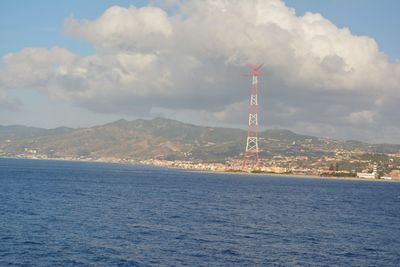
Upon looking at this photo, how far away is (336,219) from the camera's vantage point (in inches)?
3762

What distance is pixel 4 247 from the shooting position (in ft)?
188

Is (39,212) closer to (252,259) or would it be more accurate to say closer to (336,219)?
(252,259)

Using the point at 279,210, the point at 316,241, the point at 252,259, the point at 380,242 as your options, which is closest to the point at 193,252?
the point at 252,259

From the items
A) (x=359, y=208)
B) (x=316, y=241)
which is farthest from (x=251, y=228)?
(x=359, y=208)

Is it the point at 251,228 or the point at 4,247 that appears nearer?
the point at 4,247

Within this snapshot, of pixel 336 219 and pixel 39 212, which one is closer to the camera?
pixel 39 212

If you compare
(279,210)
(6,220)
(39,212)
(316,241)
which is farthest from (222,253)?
(279,210)

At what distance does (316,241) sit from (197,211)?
34.8m

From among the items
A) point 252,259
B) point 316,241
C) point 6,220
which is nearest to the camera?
point 252,259

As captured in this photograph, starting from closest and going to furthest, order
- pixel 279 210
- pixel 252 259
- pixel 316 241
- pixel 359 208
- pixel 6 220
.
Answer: pixel 252 259 < pixel 316 241 < pixel 6 220 < pixel 279 210 < pixel 359 208

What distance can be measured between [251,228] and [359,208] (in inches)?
2008

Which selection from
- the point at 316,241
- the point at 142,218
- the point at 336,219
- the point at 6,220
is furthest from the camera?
the point at 336,219

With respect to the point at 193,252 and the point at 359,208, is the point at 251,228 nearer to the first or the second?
the point at 193,252

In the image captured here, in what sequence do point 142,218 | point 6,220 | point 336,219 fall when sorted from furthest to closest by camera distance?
point 336,219 → point 142,218 → point 6,220
